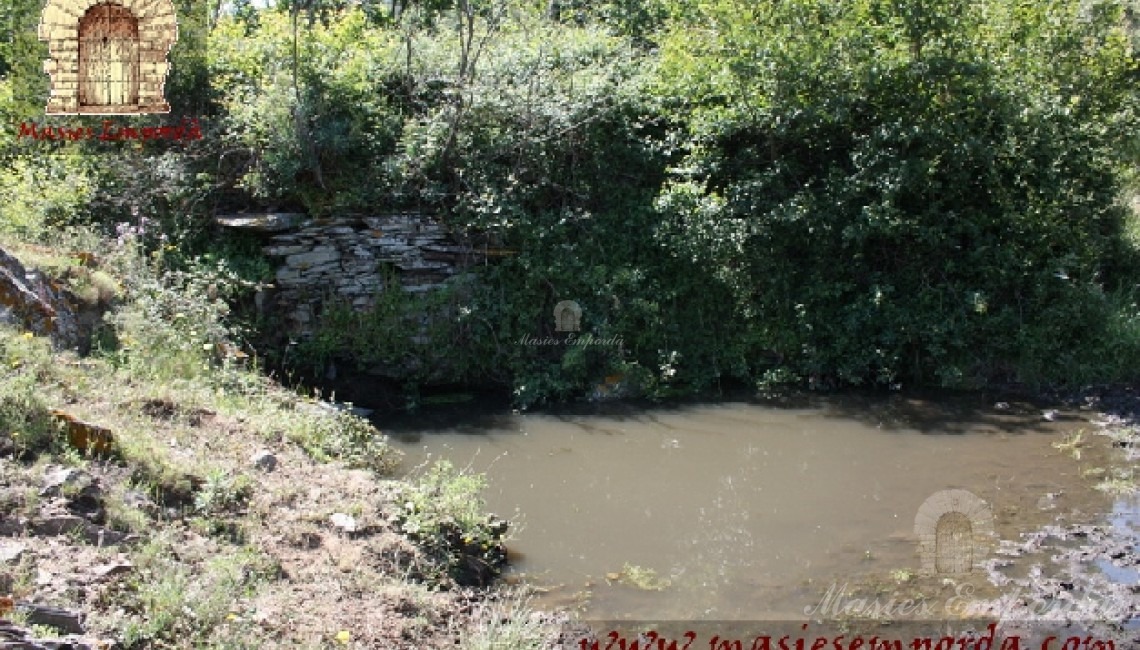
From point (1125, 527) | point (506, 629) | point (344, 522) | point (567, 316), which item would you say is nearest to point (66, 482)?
point (344, 522)

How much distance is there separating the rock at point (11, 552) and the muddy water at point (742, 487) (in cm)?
275

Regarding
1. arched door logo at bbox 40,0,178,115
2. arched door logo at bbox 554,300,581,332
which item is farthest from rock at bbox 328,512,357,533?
arched door logo at bbox 40,0,178,115

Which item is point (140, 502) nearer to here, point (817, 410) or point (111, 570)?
point (111, 570)

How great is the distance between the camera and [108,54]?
8.89 m

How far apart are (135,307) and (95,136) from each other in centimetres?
329

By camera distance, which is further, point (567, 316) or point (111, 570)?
point (567, 316)

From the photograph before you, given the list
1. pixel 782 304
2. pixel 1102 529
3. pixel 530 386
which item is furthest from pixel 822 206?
pixel 1102 529

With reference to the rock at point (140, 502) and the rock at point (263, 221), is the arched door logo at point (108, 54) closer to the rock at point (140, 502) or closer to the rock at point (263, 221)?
the rock at point (263, 221)

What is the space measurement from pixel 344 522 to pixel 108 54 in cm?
572

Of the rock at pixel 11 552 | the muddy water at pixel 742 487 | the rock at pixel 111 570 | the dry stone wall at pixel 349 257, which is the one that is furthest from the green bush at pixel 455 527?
the dry stone wall at pixel 349 257

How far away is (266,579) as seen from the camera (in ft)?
15.9

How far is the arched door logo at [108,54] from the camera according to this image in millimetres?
8625

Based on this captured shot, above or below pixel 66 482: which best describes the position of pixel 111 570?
below

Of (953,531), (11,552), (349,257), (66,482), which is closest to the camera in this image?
(11,552)
